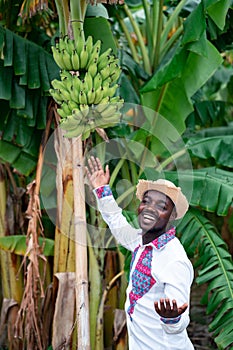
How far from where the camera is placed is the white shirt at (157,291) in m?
1.92

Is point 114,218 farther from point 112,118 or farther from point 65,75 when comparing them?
point 65,75

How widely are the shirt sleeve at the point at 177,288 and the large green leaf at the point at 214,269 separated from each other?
0.93 m

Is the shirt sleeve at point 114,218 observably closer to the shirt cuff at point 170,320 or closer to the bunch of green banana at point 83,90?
the bunch of green banana at point 83,90

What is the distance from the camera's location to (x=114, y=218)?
2.29 meters

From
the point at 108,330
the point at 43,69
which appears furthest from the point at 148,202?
the point at 108,330

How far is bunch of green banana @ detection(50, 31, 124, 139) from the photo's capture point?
2383 millimetres

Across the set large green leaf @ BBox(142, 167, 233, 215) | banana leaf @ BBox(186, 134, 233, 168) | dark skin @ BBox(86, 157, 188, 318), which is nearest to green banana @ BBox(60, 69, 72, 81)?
dark skin @ BBox(86, 157, 188, 318)

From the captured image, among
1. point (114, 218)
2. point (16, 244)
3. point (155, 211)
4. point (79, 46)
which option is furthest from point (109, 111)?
point (16, 244)

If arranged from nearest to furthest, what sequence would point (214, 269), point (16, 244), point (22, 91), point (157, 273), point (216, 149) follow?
1. point (157, 273)
2. point (214, 269)
3. point (22, 91)
4. point (216, 149)
5. point (16, 244)

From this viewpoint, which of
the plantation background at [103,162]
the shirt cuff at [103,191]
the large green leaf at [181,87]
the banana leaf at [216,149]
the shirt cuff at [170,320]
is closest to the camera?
the shirt cuff at [170,320]

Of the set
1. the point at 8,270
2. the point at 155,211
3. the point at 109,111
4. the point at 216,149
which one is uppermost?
the point at 109,111

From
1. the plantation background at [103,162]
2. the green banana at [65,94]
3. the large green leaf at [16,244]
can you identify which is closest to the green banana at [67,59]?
the green banana at [65,94]

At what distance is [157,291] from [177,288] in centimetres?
12

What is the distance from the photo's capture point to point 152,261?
2047 millimetres
